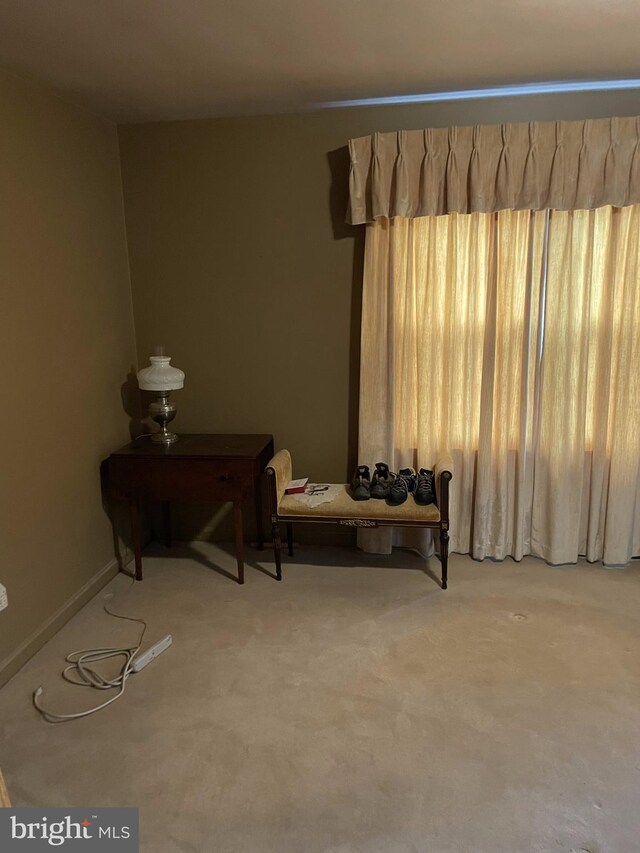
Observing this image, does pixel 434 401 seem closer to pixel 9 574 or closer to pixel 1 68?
pixel 9 574

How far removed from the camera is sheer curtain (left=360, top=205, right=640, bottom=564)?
2.85 m

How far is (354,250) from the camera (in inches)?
121

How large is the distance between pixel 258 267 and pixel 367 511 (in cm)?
143

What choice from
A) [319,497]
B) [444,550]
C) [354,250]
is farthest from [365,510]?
[354,250]

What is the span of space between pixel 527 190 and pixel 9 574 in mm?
2801

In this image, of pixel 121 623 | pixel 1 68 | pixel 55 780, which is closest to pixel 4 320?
pixel 1 68

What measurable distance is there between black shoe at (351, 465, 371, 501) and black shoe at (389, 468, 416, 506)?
0.12 metres

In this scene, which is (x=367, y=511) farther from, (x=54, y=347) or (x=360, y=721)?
(x=54, y=347)

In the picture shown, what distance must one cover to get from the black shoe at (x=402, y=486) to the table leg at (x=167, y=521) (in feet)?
4.44

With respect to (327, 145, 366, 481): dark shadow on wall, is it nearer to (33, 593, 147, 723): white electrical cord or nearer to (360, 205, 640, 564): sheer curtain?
(360, 205, 640, 564): sheer curtain

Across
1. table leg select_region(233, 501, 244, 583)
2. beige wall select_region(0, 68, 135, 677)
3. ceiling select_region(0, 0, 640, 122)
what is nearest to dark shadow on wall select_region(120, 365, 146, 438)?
beige wall select_region(0, 68, 135, 677)

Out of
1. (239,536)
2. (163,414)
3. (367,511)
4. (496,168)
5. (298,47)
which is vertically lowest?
(239,536)

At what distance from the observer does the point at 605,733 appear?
1930 mm

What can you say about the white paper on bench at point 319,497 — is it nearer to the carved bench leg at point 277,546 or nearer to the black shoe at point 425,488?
the carved bench leg at point 277,546
